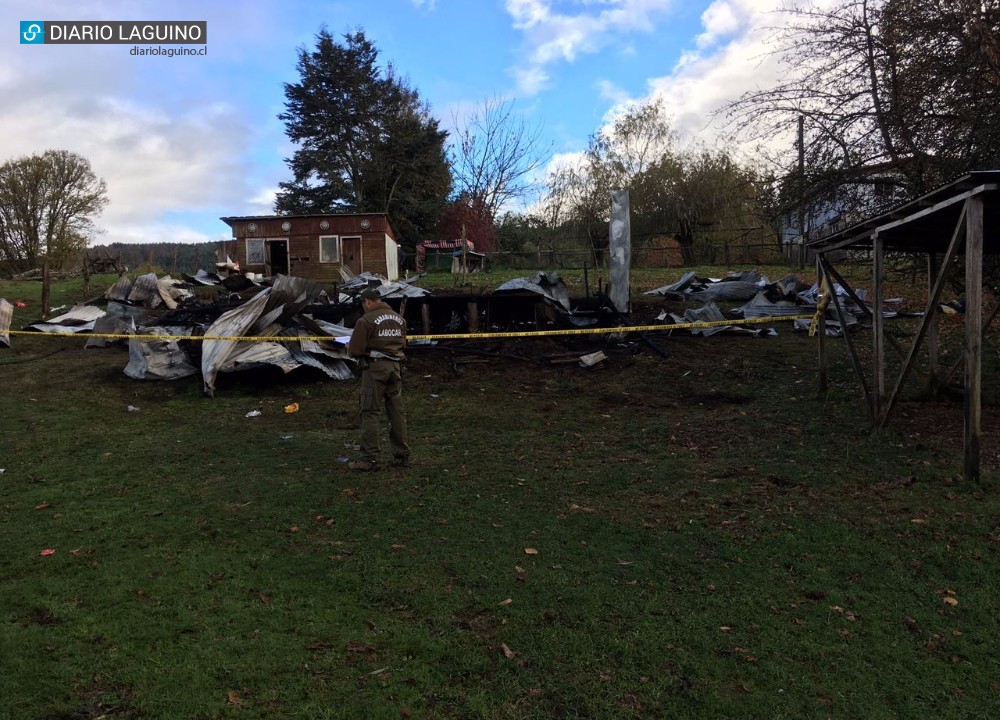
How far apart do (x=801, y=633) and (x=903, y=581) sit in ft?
3.55

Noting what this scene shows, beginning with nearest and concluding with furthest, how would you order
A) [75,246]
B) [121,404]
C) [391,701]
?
[391,701] < [121,404] < [75,246]

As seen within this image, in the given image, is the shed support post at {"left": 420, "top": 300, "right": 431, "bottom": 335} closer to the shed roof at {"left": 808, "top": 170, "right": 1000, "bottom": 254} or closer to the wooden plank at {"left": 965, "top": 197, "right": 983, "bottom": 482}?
the shed roof at {"left": 808, "top": 170, "right": 1000, "bottom": 254}

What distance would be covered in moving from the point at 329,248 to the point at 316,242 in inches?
25.1

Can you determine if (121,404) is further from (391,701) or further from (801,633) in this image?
(801,633)

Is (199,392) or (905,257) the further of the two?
(905,257)

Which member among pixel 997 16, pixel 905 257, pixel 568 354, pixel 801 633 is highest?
pixel 997 16

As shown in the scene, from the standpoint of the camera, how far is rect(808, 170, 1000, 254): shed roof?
216 inches

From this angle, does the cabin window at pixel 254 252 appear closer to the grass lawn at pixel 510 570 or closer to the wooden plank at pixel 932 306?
the grass lawn at pixel 510 570

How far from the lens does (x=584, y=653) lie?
10.7 feet

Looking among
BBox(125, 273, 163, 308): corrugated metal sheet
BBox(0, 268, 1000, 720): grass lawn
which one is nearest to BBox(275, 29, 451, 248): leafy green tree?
BBox(125, 273, 163, 308): corrugated metal sheet

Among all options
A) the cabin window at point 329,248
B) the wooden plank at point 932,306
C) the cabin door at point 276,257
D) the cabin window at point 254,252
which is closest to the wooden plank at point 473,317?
the wooden plank at point 932,306

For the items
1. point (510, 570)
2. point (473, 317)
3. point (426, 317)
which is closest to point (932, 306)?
point (510, 570)

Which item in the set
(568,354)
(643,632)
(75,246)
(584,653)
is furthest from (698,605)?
(75,246)

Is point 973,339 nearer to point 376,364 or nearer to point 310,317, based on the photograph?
point 376,364
